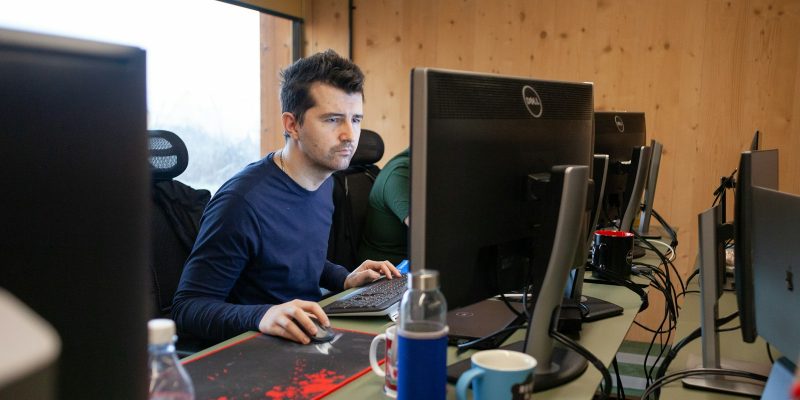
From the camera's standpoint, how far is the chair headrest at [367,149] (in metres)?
3.14

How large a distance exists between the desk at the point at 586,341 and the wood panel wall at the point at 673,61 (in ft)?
6.95

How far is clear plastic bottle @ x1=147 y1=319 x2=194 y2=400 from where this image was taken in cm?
70

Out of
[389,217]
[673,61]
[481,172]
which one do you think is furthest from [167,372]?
Result: [673,61]

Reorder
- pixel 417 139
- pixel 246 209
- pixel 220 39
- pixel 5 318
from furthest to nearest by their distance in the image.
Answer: pixel 220 39
pixel 246 209
pixel 417 139
pixel 5 318

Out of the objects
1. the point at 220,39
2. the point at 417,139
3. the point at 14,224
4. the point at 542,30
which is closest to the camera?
the point at 14,224

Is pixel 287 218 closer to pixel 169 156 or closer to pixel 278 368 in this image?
pixel 169 156

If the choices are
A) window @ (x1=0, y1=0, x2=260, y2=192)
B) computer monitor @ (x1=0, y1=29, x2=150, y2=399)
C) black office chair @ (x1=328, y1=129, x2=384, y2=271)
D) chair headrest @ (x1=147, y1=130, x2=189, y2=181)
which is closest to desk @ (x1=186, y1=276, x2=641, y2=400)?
chair headrest @ (x1=147, y1=130, x2=189, y2=181)

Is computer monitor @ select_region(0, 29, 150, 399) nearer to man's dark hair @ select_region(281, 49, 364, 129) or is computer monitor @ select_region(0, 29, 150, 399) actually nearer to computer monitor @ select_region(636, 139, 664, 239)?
man's dark hair @ select_region(281, 49, 364, 129)

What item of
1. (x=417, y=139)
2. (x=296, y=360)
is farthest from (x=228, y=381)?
(x=417, y=139)

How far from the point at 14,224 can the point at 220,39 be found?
143 inches

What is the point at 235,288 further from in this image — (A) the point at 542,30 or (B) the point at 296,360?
(A) the point at 542,30

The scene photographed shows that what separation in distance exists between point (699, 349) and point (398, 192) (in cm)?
139

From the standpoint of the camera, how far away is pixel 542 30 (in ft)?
13.2

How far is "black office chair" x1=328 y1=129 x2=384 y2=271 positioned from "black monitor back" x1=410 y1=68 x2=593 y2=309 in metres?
1.59
